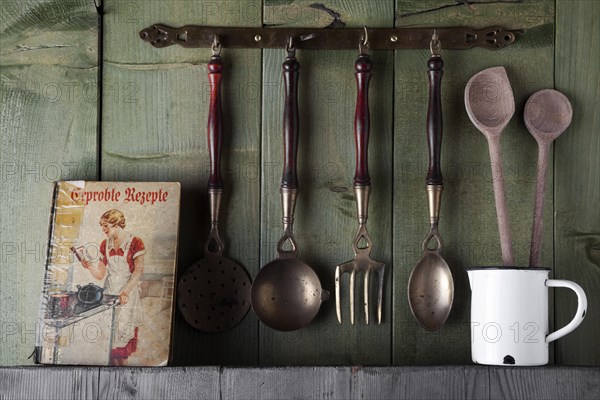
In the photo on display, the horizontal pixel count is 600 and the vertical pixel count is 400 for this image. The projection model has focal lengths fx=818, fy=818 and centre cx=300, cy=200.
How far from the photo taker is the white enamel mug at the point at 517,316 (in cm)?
100

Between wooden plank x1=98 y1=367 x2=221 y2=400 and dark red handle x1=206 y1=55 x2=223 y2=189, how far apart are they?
0.83 feet

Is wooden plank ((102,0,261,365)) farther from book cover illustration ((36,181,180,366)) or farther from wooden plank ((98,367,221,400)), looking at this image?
wooden plank ((98,367,221,400))

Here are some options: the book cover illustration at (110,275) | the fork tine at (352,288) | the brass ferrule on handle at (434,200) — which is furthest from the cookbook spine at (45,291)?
the brass ferrule on handle at (434,200)

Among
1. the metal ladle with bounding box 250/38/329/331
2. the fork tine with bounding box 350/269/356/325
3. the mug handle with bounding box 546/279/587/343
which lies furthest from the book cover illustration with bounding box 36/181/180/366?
the mug handle with bounding box 546/279/587/343

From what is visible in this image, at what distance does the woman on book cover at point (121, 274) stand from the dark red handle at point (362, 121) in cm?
31

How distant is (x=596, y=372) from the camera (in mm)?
1028

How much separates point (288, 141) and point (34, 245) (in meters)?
0.38

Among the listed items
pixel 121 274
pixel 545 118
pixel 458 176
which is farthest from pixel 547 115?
pixel 121 274

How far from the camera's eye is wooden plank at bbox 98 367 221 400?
101 cm

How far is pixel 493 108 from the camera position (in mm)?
1120

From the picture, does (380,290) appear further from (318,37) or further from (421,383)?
(318,37)

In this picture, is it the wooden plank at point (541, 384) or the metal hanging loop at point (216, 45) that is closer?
the wooden plank at point (541, 384)

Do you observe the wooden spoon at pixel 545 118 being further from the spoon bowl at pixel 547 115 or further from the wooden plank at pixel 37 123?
the wooden plank at pixel 37 123

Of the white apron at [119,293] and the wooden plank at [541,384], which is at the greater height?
the white apron at [119,293]
